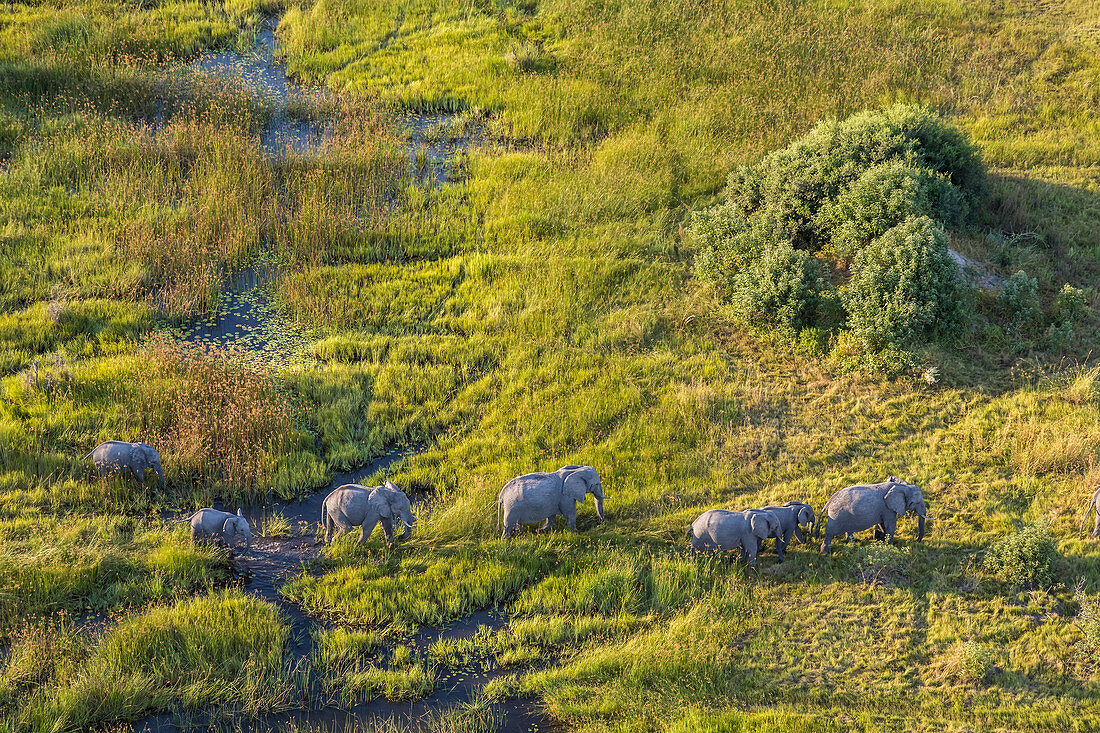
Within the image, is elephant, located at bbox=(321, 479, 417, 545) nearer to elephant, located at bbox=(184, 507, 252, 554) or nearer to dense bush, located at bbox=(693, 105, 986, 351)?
elephant, located at bbox=(184, 507, 252, 554)

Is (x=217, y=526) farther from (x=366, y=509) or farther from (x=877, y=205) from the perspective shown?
(x=877, y=205)

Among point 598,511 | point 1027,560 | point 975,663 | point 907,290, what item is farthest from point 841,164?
point 975,663

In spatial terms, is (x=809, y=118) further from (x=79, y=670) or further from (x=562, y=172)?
(x=79, y=670)

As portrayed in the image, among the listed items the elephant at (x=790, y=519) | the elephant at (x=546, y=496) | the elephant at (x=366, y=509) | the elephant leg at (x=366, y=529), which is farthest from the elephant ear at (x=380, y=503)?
the elephant at (x=790, y=519)

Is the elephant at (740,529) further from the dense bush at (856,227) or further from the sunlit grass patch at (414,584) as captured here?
the dense bush at (856,227)

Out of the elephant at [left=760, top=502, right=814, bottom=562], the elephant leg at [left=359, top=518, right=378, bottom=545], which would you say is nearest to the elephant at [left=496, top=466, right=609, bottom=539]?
the elephant leg at [left=359, top=518, right=378, bottom=545]
